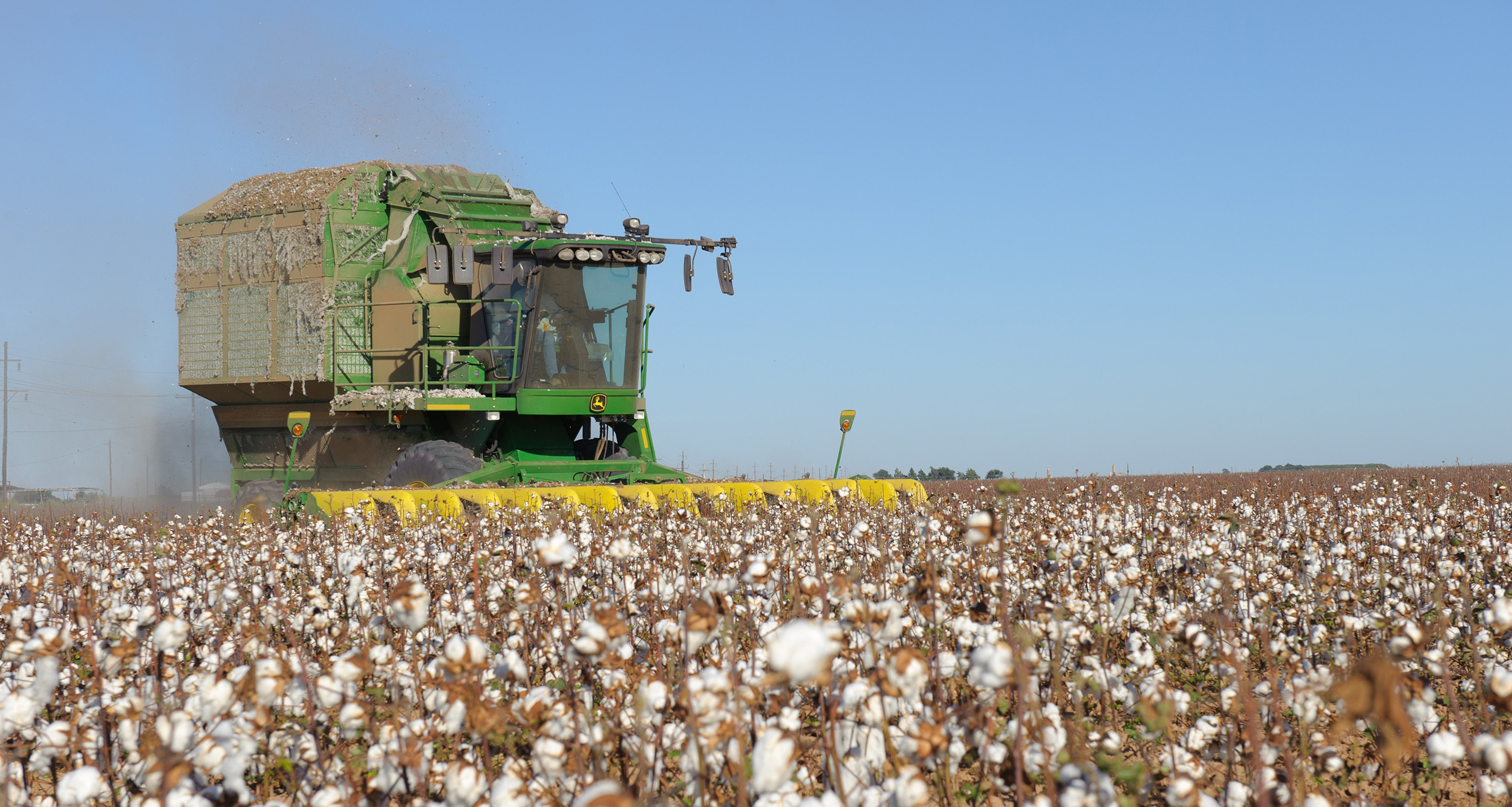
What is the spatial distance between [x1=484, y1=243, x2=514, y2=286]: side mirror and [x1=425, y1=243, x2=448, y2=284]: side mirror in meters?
0.98

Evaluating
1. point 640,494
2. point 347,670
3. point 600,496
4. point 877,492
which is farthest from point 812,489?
point 347,670

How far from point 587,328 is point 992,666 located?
10447 millimetres

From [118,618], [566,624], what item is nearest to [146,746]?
[118,618]

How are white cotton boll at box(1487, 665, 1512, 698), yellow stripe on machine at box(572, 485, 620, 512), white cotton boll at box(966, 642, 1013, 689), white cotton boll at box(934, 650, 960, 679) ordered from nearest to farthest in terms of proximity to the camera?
white cotton boll at box(1487, 665, 1512, 698) < white cotton boll at box(966, 642, 1013, 689) < white cotton boll at box(934, 650, 960, 679) < yellow stripe on machine at box(572, 485, 620, 512)

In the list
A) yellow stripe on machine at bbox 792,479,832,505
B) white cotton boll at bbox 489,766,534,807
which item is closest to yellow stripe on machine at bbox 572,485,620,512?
yellow stripe on machine at bbox 792,479,832,505

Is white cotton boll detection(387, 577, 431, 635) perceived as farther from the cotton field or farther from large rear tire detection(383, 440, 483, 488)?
large rear tire detection(383, 440, 483, 488)

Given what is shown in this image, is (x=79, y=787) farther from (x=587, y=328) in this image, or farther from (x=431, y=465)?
(x=587, y=328)

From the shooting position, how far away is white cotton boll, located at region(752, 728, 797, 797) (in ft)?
6.64

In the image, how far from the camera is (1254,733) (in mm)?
2164

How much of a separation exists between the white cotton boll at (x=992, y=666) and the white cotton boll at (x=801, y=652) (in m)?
0.48

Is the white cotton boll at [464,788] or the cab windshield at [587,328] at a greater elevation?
the cab windshield at [587,328]

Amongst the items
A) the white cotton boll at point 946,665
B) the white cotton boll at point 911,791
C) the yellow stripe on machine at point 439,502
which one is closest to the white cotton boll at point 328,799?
the white cotton boll at point 911,791

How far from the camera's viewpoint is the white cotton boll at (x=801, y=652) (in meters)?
1.85

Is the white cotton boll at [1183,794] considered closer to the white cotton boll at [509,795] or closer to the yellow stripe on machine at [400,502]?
the white cotton boll at [509,795]
